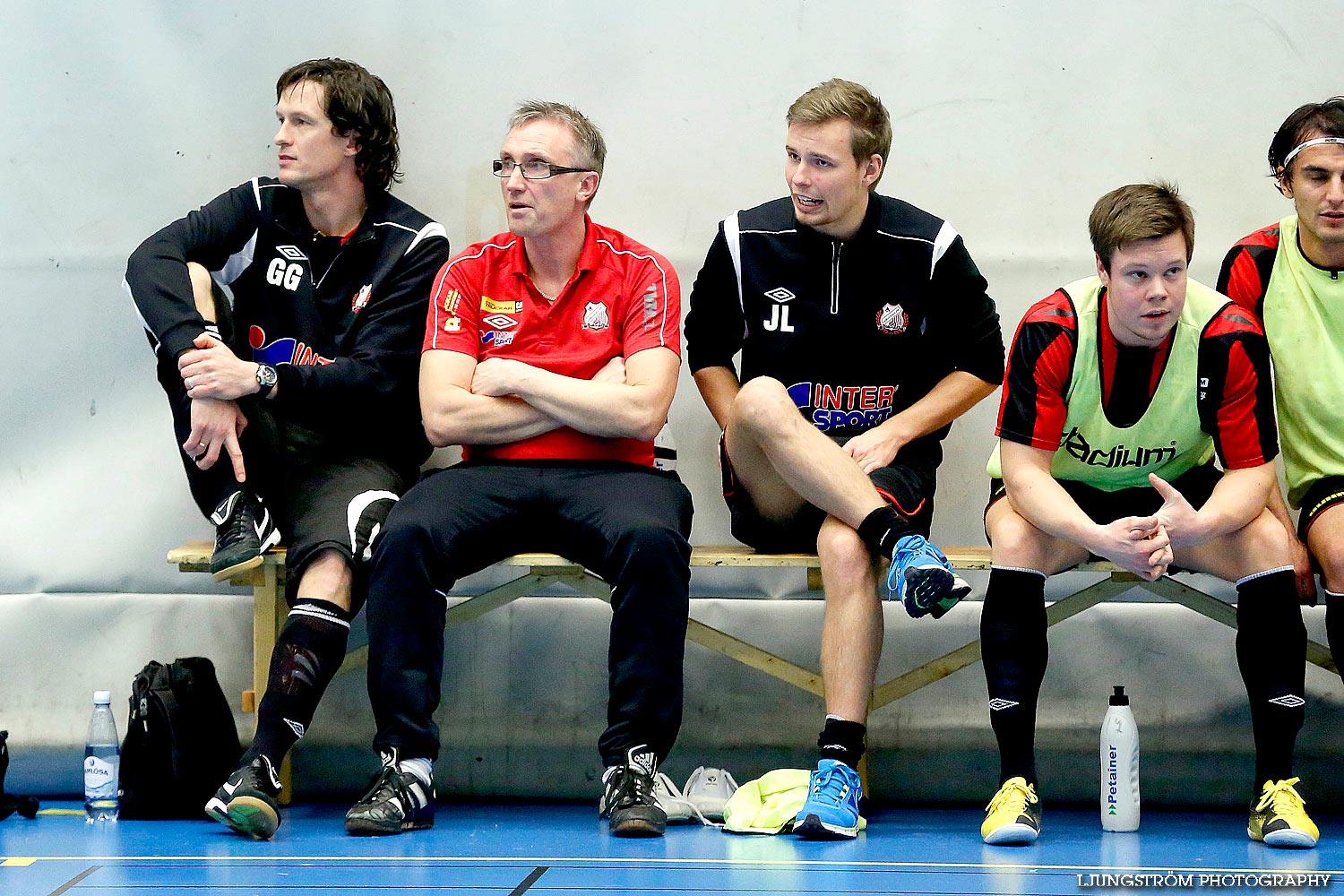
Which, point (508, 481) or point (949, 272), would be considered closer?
point (508, 481)

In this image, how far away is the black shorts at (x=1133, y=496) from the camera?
135 inches

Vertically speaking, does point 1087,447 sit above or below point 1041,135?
below

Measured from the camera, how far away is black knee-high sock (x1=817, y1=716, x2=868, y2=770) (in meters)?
3.25

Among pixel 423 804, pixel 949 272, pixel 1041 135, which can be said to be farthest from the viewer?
pixel 1041 135

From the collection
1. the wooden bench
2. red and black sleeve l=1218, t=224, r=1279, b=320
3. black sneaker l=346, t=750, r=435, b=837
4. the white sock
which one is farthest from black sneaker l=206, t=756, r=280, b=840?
red and black sleeve l=1218, t=224, r=1279, b=320

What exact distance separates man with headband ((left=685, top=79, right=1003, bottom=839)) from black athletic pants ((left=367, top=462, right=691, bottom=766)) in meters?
0.37

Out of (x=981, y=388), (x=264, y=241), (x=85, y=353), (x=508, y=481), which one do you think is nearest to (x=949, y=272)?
(x=981, y=388)

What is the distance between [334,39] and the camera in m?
4.17

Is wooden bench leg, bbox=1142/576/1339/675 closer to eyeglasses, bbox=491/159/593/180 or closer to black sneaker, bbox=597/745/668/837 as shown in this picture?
black sneaker, bbox=597/745/668/837

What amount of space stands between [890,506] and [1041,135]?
4.31 feet

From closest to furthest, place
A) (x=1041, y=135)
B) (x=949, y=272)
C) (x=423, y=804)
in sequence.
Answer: (x=423, y=804) < (x=949, y=272) < (x=1041, y=135)

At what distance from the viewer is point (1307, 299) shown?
357 cm

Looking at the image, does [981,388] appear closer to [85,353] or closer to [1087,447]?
[1087,447]

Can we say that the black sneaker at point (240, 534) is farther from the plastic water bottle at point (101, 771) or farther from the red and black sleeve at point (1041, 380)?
the red and black sleeve at point (1041, 380)
